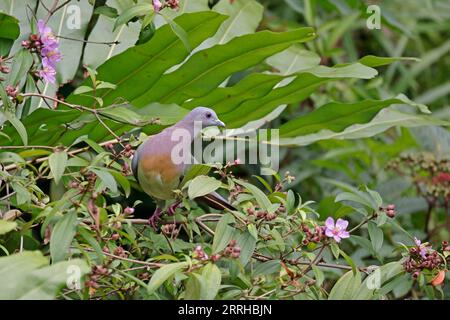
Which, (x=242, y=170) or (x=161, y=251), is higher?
(x=242, y=170)

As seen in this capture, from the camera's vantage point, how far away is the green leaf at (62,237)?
1.38 metres

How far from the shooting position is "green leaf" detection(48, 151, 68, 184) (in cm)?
149

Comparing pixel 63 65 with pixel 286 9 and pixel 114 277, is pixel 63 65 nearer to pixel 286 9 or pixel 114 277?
pixel 114 277

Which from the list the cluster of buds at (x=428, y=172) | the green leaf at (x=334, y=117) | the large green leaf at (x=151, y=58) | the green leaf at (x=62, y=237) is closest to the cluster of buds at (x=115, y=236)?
the green leaf at (x=62, y=237)

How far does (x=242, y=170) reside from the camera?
331 centimetres

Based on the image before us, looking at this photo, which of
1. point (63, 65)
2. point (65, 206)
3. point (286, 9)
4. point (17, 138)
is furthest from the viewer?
point (286, 9)

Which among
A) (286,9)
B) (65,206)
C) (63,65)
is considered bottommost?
(65,206)

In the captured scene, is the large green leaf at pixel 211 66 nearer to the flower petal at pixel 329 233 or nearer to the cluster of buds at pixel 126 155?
the cluster of buds at pixel 126 155

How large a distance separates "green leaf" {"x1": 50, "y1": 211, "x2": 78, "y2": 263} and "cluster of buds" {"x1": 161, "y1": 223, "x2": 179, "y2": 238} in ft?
0.95

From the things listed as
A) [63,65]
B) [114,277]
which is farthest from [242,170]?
[114,277]

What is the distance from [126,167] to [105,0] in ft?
2.29

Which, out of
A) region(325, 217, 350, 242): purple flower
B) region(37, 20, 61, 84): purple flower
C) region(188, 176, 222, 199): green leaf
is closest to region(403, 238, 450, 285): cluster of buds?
region(325, 217, 350, 242): purple flower

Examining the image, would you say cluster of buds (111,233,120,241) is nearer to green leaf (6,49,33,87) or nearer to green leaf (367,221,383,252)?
green leaf (6,49,33,87)

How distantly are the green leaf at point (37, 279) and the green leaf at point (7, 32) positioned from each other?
2.31ft
